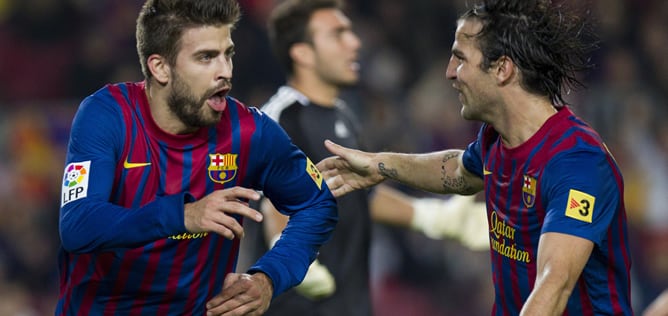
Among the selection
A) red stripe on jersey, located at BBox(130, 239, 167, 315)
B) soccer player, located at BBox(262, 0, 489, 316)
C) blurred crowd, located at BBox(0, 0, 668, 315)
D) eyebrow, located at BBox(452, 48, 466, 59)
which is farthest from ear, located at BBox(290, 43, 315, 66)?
blurred crowd, located at BBox(0, 0, 668, 315)

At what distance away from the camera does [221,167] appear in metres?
4.02

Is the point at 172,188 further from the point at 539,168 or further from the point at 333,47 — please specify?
the point at 333,47

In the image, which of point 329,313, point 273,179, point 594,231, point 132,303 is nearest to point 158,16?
point 273,179

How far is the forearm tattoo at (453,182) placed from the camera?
4.47m

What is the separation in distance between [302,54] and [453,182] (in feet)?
5.77

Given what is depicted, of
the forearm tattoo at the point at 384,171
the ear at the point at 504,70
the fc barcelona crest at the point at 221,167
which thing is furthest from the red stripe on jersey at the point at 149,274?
the ear at the point at 504,70

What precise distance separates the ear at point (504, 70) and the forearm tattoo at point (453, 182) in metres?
0.57

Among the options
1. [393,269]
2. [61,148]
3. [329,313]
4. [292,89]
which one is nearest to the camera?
[329,313]

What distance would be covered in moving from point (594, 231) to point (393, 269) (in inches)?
200

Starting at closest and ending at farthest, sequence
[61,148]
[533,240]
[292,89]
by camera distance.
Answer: [533,240]
[292,89]
[61,148]

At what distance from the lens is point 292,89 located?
5883mm

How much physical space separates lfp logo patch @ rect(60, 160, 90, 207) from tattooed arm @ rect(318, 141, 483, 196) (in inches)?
45.3

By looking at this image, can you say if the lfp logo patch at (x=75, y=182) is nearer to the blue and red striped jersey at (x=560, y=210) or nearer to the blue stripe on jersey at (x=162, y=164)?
the blue stripe on jersey at (x=162, y=164)

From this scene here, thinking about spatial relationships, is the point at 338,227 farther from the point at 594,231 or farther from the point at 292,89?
the point at 594,231
